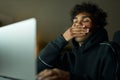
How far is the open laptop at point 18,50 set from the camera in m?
0.73

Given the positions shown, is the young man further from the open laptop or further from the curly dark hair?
the open laptop

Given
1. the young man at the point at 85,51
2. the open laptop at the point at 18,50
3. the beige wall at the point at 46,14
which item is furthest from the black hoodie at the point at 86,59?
the beige wall at the point at 46,14

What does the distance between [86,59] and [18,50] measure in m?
0.66

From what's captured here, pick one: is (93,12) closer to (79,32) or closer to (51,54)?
(79,32)

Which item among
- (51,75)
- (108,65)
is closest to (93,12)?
(108,65)

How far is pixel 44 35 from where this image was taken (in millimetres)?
Answer: 3143

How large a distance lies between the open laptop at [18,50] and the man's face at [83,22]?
758 mm

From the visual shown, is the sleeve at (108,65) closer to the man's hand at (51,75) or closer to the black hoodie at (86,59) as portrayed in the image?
the black hoodie at (86,59)

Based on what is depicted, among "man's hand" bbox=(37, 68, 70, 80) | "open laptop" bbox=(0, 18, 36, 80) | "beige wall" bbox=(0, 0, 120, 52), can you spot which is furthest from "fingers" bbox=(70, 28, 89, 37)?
"beige wall" bbox=(0, 0, 120, 52)

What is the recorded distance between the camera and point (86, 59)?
1371 millimetres

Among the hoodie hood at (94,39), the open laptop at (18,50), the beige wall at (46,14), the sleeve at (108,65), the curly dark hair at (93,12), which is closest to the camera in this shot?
the open laptop at (18,50)

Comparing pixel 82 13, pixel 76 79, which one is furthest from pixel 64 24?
pixel 76 79

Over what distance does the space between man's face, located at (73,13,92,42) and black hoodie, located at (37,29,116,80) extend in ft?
0.09

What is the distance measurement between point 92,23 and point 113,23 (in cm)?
174
